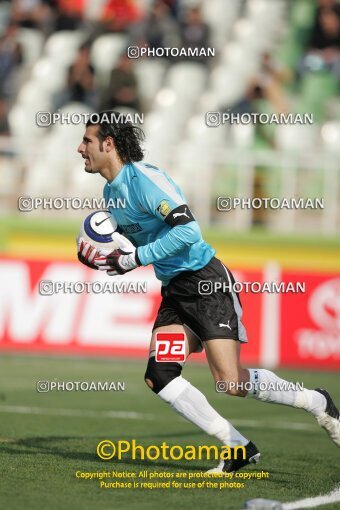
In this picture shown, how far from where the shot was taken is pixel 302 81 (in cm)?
2084

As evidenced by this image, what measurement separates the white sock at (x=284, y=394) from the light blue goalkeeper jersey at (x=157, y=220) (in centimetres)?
91

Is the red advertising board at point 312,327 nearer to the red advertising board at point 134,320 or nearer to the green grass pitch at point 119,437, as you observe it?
the red advertising board at point 134,320

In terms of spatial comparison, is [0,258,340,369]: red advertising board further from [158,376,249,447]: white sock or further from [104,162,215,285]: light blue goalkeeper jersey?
[158,376,249,447]: white sock

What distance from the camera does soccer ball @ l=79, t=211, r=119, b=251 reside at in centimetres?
793

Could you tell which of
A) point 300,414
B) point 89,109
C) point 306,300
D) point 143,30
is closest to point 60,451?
point 300,414

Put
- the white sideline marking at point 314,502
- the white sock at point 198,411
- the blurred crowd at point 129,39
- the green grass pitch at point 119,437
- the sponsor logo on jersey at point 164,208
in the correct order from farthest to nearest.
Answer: the blurred crowd at point 129,39 → the white sock at point 198,411 → the sponsor logo on jersey at point 164,208 → the green grass pitch at point 119,437 → the white sideline marking at point 314,502

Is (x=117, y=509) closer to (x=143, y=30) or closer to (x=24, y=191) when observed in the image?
(x=24, y=191)

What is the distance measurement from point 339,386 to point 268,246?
3.47 metres

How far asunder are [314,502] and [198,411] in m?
1.26

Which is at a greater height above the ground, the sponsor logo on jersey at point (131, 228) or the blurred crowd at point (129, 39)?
the blurred crowd at point (129, 39)

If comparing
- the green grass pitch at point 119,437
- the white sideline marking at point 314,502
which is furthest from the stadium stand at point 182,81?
the white sideline marking at point 314,502

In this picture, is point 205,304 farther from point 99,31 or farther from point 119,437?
point 99,31

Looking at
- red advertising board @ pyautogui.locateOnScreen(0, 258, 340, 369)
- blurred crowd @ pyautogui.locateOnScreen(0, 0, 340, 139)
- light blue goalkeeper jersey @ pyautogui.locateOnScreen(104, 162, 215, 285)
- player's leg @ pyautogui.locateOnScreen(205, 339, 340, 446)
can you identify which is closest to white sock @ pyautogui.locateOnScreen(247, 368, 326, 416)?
player's leg @ pyautogui.locateOnScreen(205, 339, 340, 446)

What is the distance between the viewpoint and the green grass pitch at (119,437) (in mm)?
6965
